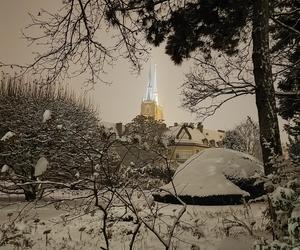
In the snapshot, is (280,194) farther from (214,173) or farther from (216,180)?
(214,173)

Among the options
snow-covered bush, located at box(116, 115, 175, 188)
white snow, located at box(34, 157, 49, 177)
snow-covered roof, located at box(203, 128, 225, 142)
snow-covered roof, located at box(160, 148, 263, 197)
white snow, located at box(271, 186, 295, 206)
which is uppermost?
snow-covered roof, located at box(203, 128, 225, 142)

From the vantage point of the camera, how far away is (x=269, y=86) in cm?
771

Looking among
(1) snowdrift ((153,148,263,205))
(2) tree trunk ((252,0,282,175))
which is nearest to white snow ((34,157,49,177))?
(2) tree trunk ((252,0,282,175))

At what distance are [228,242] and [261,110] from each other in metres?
2.71

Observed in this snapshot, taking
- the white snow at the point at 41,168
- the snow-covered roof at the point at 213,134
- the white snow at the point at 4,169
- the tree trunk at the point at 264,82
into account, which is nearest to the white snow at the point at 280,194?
the white snow at the point at 41,168

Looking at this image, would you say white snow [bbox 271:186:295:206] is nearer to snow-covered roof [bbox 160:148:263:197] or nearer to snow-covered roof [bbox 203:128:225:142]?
snow-covered roof [bbox 160:148:263:197]

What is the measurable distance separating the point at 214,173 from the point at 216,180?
62cm

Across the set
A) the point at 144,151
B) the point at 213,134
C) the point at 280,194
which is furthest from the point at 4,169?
the point at 213,134

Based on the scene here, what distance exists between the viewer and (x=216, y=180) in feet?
45.3

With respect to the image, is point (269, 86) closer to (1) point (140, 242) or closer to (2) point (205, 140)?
(1) point (140, 242)

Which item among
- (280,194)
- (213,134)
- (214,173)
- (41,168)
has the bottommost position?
(280,194)

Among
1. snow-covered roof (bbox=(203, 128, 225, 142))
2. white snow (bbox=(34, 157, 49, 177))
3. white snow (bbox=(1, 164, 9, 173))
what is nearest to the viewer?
white snow (bbox=(34, 157, 49, 177))

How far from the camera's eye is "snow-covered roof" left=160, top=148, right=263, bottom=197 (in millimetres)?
13266

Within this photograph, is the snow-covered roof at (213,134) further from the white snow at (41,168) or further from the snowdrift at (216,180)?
the white snow at (41,168)
